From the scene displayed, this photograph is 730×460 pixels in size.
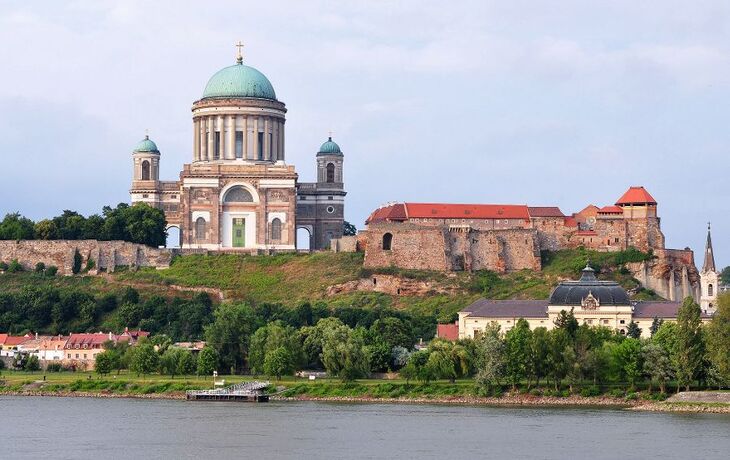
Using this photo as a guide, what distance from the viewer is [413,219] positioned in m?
104

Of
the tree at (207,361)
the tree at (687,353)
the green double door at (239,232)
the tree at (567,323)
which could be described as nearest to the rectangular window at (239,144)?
the green double door at (239,232)

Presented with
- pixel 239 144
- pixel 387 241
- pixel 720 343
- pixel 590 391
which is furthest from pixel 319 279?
pixel 720 343

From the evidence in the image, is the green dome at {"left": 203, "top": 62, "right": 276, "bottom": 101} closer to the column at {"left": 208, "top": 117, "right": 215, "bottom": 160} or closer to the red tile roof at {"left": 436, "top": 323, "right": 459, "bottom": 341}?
the column at {"left": 208, "top": 117, "right": 215, "bottom": 160}

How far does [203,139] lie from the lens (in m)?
108

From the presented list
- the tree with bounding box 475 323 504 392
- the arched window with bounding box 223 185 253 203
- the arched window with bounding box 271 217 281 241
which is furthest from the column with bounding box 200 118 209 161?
the tree with bounding box 475 323 504 392

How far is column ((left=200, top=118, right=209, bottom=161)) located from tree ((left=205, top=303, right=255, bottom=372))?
25.3m

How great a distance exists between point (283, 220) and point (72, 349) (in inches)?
743

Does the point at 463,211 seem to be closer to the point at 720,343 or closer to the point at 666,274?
the point at 666,274

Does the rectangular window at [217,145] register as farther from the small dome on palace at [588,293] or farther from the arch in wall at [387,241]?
the small dome on palace at [588,293]

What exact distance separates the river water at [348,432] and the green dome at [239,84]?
36.6m

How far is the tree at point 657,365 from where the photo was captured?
72375 mm

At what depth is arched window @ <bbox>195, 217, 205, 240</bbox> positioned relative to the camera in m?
104

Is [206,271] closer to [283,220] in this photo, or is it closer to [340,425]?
[283,220]

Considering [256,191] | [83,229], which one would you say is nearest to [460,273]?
[256,191]
